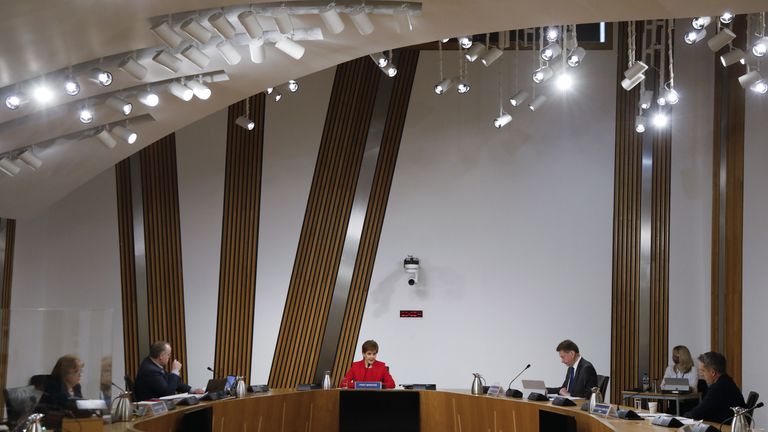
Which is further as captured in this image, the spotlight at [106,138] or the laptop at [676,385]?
the laptop at [676,385]

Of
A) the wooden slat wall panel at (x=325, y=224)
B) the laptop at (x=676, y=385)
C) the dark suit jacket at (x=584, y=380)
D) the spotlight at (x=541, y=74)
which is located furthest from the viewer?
the wooden slat wall panel at (x=325, y=224)

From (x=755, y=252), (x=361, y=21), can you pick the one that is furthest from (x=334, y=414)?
(x=755, y=252)

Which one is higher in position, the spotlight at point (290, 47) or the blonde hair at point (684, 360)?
the spotlight at point (290, 47)

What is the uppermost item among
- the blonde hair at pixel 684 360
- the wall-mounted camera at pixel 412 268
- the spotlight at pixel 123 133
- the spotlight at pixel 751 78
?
the spotlight at pixel 751 78

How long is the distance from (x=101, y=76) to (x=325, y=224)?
16.1ft

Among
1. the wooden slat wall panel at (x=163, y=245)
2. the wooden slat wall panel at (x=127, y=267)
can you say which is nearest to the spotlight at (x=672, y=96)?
the wooden slat wall panel at (x=163, y=245)

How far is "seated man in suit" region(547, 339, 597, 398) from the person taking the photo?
24.5 ft

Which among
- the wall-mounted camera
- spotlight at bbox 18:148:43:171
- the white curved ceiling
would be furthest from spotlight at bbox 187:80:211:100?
the wall-mounted camera

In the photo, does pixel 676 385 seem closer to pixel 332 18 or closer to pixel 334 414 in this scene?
pixel 334 414

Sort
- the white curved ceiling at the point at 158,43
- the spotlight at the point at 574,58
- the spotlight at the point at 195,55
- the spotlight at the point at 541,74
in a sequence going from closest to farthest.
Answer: the white curved ceiling at the point at 158,43 < the spotlight at the point at 195,55 < the spotlight at the point at 574,58 < the spotlight at the point at 541,74

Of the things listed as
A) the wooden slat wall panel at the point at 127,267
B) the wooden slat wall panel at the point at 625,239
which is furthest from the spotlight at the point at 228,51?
the wooden slat wall panel at the point at 625,239

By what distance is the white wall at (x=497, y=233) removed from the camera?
1005cm

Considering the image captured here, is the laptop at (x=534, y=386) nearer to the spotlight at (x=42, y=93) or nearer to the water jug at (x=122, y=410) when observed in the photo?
the water jug at (x=122, y=410)

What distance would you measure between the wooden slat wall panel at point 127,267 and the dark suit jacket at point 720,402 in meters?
6.51
